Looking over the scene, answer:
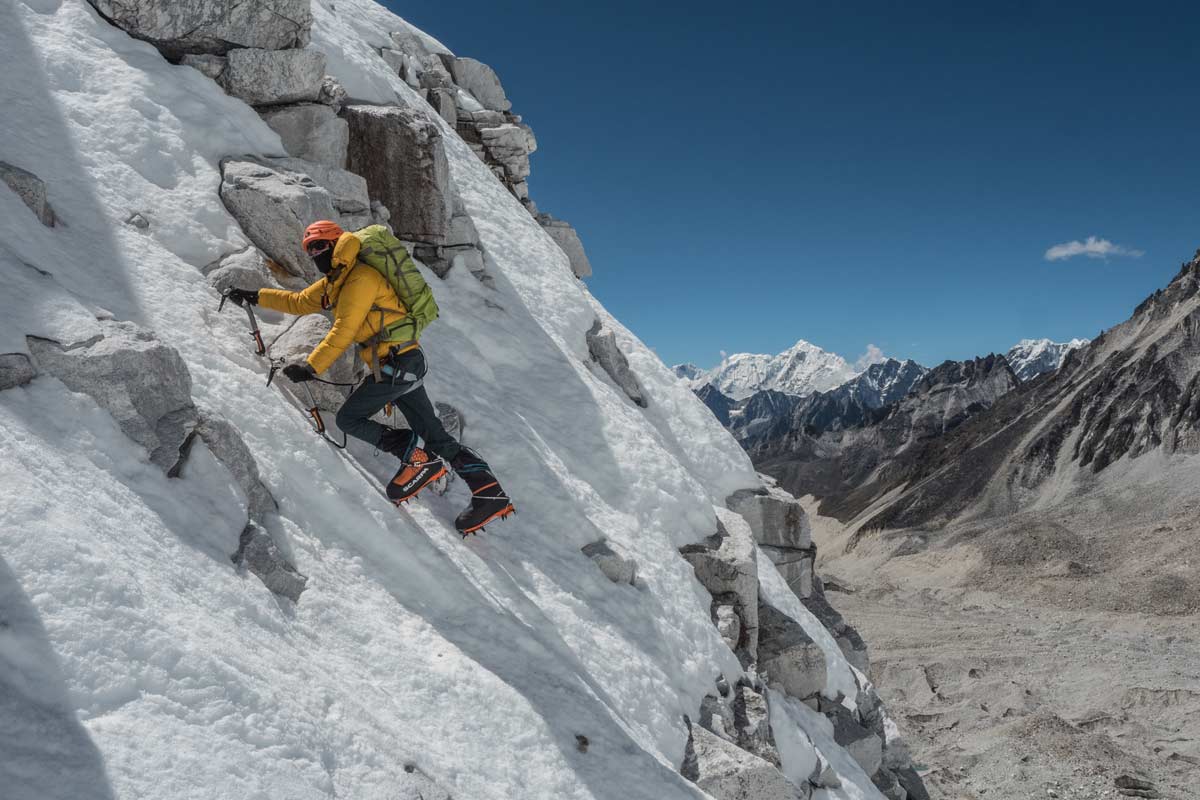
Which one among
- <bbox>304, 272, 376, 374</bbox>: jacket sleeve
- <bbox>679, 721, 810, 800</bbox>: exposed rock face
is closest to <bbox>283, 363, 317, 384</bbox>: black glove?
<bbox>304, 272, 376, 374</bbox>: jacket sleeve

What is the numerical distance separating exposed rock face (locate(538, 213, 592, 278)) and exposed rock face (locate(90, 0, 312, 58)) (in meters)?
11.3

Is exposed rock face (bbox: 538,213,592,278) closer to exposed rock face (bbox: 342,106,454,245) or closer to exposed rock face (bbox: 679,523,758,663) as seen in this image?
exposed rock face (bbox: 342,106,454,245)

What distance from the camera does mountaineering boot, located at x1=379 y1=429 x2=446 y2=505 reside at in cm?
906

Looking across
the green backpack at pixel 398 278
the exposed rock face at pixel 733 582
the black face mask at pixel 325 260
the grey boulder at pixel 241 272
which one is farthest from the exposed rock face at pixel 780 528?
the black face mask at pixel 325 260

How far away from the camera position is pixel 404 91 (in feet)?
62.8

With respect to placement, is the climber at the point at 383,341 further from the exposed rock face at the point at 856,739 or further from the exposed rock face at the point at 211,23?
the exposed rock face at the point at 856,739

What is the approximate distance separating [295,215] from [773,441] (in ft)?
619

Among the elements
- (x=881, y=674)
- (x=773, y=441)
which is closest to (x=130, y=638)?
(x=881, y=674)

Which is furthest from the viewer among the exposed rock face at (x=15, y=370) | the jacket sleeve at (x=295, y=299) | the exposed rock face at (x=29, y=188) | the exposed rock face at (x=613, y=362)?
the exposed rock face at (x=613, y=362)

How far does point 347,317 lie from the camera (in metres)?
8.23

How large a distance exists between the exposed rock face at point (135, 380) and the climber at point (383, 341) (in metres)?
1.33

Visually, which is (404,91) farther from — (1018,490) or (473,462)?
(1018,490)

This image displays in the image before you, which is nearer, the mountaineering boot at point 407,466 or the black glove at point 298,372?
the black glove at point 298,372

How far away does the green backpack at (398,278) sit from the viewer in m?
8.35
